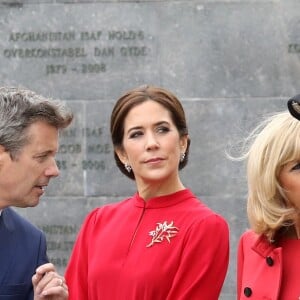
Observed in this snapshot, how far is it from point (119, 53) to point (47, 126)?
162 inches

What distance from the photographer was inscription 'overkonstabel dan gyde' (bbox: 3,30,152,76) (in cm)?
835

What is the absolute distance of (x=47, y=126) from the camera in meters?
4.30

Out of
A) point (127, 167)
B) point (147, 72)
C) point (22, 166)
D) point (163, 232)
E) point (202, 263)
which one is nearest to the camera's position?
point (22, 166)

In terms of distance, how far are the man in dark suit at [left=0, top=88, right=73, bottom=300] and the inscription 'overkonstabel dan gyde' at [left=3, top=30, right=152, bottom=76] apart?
4052 millimetres

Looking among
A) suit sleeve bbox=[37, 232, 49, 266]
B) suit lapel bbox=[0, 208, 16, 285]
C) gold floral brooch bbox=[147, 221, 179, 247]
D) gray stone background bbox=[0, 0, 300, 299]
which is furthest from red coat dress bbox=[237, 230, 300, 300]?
gray stone background bbox=[0, 0, 300, 299]

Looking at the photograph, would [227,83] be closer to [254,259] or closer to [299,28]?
[299,28]

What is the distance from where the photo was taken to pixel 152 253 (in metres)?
4.42

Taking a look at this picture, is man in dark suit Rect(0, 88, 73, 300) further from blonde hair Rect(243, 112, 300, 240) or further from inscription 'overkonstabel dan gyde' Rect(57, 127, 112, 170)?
inscription 'overkonstabel dan gyde' Rect(57, 127, 112, 170)

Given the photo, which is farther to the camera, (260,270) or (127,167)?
(127,167)

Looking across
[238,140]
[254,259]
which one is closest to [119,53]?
[238,140]

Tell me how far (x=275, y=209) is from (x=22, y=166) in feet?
3.49

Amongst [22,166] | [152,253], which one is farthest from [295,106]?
[22,166]

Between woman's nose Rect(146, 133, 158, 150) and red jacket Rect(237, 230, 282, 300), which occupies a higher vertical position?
woman's nose Rect(146, 133, 158, 150)

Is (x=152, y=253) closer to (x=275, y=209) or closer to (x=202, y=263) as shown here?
(x=202, y=263)
